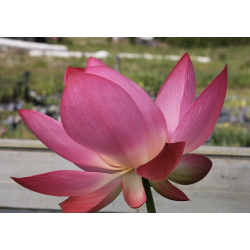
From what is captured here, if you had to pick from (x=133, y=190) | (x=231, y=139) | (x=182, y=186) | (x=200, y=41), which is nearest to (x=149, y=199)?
(x=133, y=190)

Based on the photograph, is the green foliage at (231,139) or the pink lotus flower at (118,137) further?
the green foliage at (231,139)

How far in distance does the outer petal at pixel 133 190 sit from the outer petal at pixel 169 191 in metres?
0.01

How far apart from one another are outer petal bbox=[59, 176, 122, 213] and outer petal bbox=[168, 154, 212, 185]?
51 millimetres

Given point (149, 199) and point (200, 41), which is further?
point (200, 41)

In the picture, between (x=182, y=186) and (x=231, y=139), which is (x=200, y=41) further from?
(x=182, y=186)

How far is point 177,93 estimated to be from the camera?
11.7 inches

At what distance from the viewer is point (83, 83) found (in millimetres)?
213

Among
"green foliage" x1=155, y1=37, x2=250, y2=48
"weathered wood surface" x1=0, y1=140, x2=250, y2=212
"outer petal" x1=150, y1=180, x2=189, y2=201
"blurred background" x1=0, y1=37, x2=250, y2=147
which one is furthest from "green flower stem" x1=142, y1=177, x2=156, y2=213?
Answer: "green foliage" x1=155, y1=37, x2=250, y2=48

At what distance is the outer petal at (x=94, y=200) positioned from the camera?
254 millimetres

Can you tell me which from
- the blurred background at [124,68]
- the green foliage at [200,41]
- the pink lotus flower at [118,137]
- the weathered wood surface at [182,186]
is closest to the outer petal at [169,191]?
the pink lotus flower at [118,137]

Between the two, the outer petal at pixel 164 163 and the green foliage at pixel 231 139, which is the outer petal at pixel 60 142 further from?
the green foliage at pixel 231 139

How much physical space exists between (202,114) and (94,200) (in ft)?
0.34

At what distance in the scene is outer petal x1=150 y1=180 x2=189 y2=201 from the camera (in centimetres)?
25

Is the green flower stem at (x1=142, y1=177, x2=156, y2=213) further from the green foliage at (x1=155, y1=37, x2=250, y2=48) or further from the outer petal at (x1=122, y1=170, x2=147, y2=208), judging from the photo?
the green foliage at (x1=155, y1=37, x2=250, y2=48)
